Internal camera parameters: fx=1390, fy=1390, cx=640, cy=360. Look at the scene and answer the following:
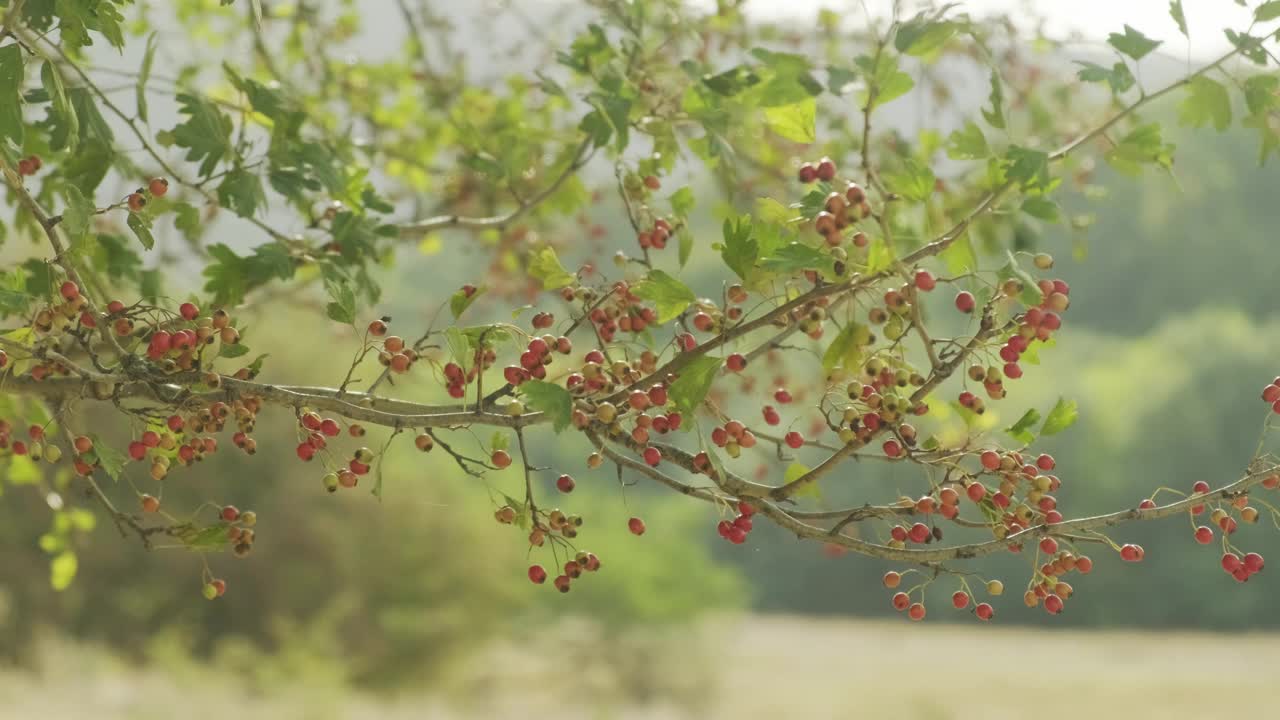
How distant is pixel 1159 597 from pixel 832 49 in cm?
1544

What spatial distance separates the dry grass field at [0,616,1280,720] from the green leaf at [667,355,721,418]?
10.1 m

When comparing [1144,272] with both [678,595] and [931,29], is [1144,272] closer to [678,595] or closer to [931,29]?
[678,595]

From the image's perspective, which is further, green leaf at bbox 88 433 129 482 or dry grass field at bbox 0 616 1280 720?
dry grass field at bbox 0 616 1280 720

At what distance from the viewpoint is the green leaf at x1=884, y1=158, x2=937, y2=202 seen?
1316mm

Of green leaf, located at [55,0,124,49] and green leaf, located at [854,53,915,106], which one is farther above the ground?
green leaf, located at [55,0,124,49]

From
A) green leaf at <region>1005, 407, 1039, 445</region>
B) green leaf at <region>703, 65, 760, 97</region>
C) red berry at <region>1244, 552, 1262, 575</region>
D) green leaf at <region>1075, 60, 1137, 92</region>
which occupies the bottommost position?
red berry at <region>1244, 552, 1262, 575</region>

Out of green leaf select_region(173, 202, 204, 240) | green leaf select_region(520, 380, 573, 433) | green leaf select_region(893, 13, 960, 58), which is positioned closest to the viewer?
green leaf select_region(520, 380, 573, 433)

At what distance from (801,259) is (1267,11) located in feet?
2.07

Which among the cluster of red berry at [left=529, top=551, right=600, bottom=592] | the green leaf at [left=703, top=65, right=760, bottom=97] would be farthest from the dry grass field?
the cluster of red berry at [left=529, top=551, right=600, bottom=592]

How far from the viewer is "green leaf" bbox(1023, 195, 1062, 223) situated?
1.48 metres

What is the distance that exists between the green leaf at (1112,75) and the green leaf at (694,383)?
55cm

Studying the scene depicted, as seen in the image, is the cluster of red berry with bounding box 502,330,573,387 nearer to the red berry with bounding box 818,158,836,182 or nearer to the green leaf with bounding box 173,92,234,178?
the red berry with bounding box 818,158,836,182

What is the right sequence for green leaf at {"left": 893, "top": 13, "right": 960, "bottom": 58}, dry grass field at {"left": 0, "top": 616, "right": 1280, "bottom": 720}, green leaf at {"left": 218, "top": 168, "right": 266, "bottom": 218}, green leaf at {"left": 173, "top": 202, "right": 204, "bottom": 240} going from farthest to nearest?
dry grass field at {"left": 0, "top": 616, "right": 1280, "bottom": 720}, green leaf at {"left": 173, "top": 202, "right": 204, "bottom": 240}, green leaf at {"left": 218, "top": 168, "right": 266, "bottom": 218}, green leaf at {"left": 893, "top": 13, "right": 960, "bottom": 58}

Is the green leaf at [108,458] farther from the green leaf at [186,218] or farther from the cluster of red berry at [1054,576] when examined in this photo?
the cluster of red berry at [1054,576]
